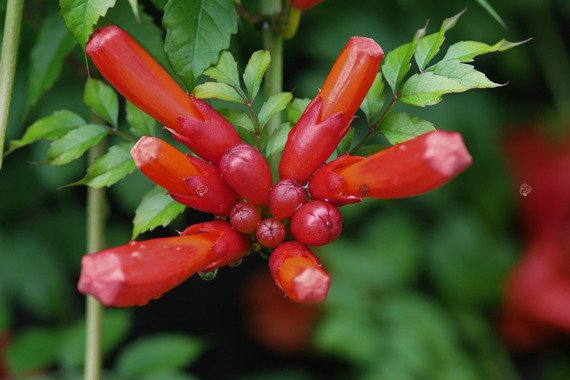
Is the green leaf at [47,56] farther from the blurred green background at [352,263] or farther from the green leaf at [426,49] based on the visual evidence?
the green leaf at [426,49]

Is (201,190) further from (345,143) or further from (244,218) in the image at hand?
(345,143)

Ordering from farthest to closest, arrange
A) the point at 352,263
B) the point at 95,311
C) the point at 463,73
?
1. the point at 352,263
2. the point at 95,311
3. the point at 463,73

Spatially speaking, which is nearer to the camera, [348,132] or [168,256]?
[168,256]

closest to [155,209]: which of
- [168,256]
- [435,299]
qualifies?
[168,256]

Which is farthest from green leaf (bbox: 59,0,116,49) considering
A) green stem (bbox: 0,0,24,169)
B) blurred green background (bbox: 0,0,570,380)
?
blurred green background (bbox: 0,0,570,380)

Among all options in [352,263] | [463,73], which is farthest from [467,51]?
[352,263]

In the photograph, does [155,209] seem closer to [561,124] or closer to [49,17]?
[49,17]
